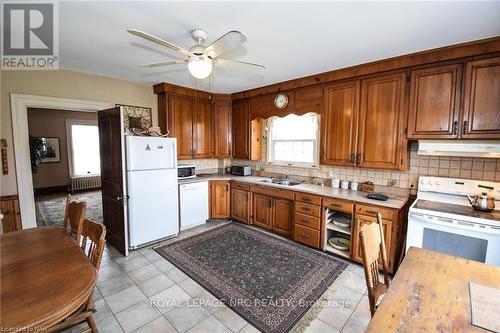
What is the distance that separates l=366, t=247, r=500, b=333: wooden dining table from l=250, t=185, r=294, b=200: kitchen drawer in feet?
6.50

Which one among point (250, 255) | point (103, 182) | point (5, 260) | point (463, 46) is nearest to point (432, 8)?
point (463, 46)

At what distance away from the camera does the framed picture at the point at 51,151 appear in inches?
250

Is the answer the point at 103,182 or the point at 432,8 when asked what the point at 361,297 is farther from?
the point at 103,182

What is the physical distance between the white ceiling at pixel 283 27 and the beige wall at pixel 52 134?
4.68m

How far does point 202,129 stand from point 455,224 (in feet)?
12.9

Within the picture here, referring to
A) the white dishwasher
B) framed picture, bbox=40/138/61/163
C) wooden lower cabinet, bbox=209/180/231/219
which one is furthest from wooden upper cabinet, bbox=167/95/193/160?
framed picture, bbox=40/138/61/163

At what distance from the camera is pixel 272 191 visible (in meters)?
3.71

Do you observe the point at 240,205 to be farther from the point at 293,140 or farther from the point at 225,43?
the point at 225,43

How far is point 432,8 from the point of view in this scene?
1715mm

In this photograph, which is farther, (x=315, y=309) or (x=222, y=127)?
(x=222, y=127)

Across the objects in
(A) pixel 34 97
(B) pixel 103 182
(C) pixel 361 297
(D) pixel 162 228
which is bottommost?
(C) pixel 361 297

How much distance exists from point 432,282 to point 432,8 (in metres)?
1.92

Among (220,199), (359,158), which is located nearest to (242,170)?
(220,199)

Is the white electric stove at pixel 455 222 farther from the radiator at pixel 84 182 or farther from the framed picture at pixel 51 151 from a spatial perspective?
the framed picture at pixel 51 151
